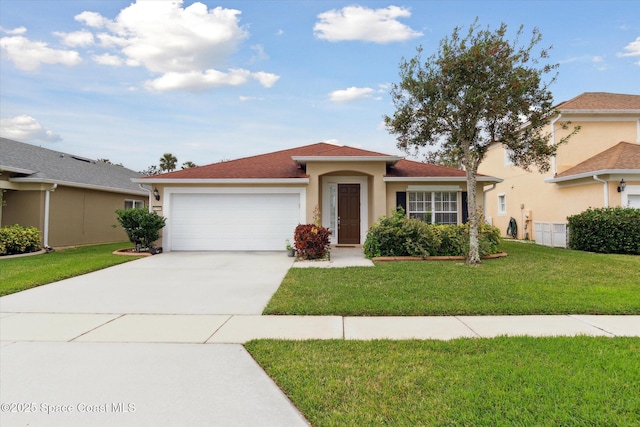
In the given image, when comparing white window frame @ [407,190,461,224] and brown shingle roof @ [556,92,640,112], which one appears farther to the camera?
brown shingle roof @ [556,92,640,112]

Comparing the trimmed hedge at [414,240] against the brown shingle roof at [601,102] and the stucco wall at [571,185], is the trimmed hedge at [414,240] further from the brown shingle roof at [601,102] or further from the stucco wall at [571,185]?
the brown shingle roof at [601,102]

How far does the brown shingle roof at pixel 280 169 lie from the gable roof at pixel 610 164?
5.03 metres

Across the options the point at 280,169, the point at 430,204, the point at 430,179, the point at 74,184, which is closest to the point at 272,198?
the point at 280,169

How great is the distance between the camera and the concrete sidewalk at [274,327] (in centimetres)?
425

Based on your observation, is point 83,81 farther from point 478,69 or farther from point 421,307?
point 421,307

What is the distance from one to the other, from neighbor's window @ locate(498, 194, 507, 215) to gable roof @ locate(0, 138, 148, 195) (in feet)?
67.2

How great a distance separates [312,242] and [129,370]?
24.7ft

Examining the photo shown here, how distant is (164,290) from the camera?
6.85 meters

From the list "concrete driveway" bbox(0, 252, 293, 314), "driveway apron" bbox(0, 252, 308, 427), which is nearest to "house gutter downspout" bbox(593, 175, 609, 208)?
"concrete driveway" bbox(0, 252, 293, 314)

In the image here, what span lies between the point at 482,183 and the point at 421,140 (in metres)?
4.44

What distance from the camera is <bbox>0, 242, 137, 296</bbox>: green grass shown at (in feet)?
23.6

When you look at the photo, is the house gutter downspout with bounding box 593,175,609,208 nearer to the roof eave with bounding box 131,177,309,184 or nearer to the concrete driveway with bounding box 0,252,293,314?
the roof eave with bounding box 131,177,309,184

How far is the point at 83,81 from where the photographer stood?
1423 centimetres

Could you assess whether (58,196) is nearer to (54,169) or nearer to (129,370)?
(54,169)
